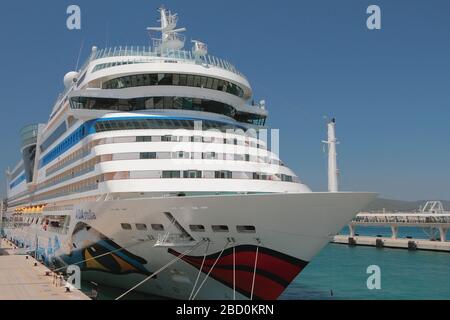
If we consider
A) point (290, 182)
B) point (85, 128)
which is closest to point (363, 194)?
point (290, 182)

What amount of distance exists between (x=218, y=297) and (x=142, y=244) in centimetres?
343

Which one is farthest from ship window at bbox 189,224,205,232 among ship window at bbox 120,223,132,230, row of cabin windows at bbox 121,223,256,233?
ship window at bbox 120,223,132,230

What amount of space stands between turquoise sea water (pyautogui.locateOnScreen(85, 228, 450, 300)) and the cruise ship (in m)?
3.10

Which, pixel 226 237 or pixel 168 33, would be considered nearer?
pixel 226 237

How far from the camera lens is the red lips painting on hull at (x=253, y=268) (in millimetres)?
14586

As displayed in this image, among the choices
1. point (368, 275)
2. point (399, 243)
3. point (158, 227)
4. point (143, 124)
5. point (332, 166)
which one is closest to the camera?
point (332, 166)

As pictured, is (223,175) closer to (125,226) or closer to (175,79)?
(125,226)

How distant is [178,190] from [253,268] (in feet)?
13.1

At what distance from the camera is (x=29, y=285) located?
18.3 metres

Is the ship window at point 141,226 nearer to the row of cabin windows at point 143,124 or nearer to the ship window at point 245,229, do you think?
the ship window at point 245,229

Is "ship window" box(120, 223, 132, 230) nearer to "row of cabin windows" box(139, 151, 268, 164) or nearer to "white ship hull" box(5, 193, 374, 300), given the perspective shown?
"white ship hull" box(5, 193, 374, 300)

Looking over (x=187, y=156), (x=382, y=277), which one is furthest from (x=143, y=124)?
(x=382, y=277)
